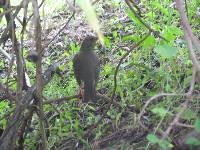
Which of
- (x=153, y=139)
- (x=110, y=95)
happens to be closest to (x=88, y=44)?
(x=110, y=95)

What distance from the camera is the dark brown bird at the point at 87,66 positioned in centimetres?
395

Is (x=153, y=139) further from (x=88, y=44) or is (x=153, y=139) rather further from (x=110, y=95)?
(x=88, y=44)

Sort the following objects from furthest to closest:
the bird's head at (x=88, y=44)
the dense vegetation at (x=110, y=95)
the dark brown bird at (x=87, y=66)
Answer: the bird's head at (x=88, y=44), the dark brown bird at (x=87, y=66), the dense vegetation at (x=110, y=95)

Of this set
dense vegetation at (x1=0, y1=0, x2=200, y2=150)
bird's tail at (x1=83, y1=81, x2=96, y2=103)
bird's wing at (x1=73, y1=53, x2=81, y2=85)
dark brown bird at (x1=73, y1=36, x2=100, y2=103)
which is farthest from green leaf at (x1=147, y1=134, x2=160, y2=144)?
bird's wing at (x1=73, y1=53, x2=81, y2=85)

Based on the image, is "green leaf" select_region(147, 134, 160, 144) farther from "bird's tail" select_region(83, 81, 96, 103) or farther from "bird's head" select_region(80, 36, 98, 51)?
"bird's head" select_region(80, 36, 98, 51)

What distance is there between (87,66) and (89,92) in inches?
20.8

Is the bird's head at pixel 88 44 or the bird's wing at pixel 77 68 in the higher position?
the bird's head at pixel 88 44

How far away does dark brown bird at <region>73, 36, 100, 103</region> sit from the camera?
3949 mm

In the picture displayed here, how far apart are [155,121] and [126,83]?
0.70 metres

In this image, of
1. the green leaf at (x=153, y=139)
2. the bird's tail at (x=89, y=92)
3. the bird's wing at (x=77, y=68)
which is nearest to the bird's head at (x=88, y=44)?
the bird's wing at (x=77, y=68)

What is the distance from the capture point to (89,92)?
3.62 meters

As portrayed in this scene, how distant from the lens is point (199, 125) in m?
1.85

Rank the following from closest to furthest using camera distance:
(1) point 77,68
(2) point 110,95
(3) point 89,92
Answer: (3) point 89,92, (2) point 110,95, (1) point 77,68

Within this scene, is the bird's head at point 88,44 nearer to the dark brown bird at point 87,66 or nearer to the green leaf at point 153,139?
the dark brown bird at point 87,66
